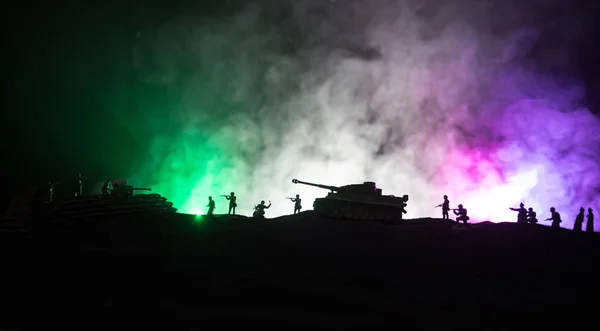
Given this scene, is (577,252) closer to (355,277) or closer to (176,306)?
(355,277)

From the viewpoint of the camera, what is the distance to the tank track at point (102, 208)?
1822 centimetres

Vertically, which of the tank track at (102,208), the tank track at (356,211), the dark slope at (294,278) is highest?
the tank track at (356,211)

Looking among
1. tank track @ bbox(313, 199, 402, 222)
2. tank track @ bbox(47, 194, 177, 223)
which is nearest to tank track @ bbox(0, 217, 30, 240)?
tank track @ bbox(47, 194, 177, 223)

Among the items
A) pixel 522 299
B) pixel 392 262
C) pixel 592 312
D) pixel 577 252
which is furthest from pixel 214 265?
pixel 577 252

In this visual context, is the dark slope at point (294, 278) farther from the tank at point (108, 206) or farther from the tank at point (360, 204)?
the tank at point (360, 204)

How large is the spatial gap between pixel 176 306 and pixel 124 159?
5296cm

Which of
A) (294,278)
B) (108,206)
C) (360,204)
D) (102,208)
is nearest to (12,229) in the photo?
(102,208)

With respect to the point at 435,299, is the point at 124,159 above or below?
above

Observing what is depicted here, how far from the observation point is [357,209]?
79.7ft

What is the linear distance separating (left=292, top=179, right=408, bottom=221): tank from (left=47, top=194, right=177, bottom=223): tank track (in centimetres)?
889

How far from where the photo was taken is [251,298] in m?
9.27

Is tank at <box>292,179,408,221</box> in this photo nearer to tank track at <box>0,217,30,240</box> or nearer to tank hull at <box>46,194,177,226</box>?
tank hull at <box>46,194,177,226</box>

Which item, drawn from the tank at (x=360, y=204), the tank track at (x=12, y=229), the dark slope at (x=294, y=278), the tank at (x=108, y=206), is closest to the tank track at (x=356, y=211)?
the tank at (x=360, y=204)

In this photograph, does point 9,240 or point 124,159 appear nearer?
point 9,240
